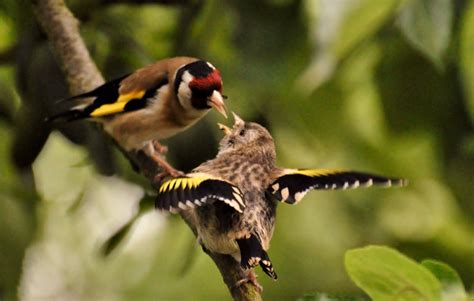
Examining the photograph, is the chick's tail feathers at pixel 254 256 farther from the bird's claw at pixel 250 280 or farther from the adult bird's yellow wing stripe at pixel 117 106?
the adult bird's yellow wing stripe at pixel 117 106

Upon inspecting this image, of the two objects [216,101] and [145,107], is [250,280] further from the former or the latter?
[145,107]

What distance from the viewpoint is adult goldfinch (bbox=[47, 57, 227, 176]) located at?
77cm

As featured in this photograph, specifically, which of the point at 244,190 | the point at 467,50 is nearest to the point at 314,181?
the point at 244,190

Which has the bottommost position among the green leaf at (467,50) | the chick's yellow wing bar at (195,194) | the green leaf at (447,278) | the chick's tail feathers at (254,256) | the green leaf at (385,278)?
the green leaf at (467,50)

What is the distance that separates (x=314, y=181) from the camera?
621mm

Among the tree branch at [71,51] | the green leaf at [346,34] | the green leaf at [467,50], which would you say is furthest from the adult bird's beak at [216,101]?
the green leaf at [467,50]

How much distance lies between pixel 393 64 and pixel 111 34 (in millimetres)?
340

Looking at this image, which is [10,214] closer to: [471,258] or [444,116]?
[444,116]

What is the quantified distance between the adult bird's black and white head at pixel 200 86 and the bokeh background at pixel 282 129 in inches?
7.3

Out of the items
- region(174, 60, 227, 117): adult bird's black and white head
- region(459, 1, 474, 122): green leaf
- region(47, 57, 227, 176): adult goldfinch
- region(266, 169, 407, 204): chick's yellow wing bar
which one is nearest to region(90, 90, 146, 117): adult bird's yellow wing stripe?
region(47, 57, 227, 176): adult goldfinch

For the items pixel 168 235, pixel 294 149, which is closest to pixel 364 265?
pixel 294 149

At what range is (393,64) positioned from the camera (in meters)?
1.22

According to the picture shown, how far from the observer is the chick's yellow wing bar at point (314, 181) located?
58 cm

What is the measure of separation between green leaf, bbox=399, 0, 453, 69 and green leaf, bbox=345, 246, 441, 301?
345 mm
